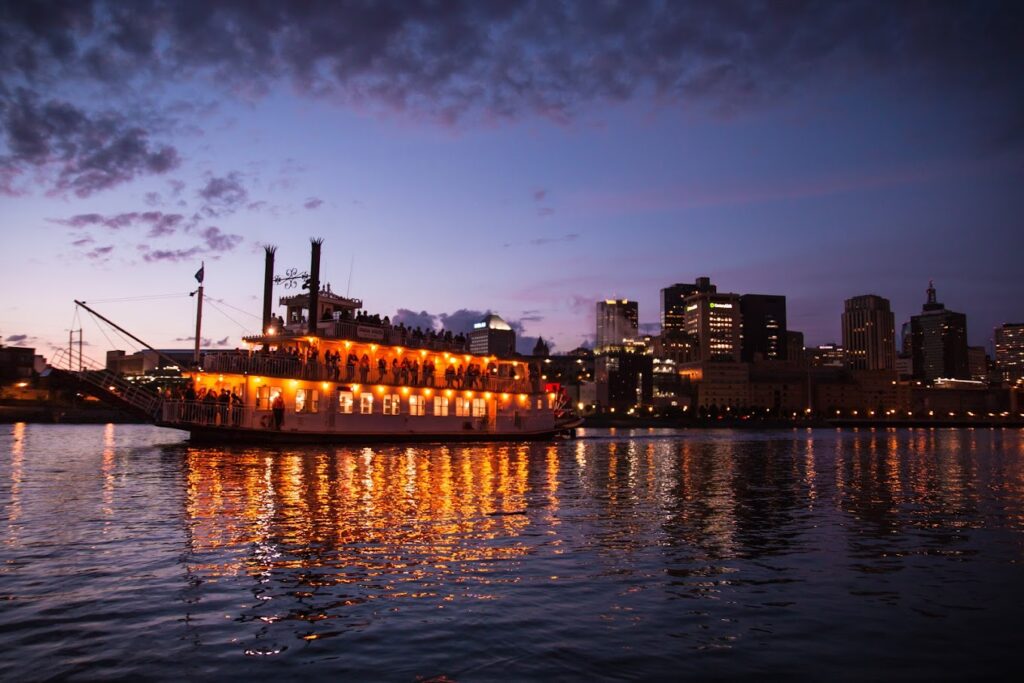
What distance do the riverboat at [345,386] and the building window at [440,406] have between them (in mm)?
72

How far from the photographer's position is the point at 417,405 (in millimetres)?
50562

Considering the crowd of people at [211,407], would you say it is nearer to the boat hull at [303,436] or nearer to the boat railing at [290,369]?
the boat hull at [303,436]

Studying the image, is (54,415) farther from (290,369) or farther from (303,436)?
(290,369)

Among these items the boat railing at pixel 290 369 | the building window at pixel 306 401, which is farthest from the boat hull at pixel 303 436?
the boat railing at pixel 290 369

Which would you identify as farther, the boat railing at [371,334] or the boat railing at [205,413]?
the boat railing at [371,334]

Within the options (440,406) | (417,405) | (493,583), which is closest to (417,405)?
(417,405)

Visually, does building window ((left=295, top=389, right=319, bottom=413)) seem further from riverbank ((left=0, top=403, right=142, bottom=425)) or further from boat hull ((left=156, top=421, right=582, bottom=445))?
riverbank ((left=0, top=403, right=142, bottom=425))

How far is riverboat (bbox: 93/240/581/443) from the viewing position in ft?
136

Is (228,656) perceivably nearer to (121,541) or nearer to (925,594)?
(121,541)

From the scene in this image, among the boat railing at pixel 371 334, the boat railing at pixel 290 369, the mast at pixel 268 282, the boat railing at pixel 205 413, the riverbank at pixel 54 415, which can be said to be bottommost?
the riverbank at pixel 54 415

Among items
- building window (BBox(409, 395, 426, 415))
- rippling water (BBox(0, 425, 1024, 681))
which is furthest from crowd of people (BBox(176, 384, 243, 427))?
rippling water (BBox(0, 425, 1024, 681))

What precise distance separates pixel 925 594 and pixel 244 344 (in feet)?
137

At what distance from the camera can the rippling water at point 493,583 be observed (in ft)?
25.3

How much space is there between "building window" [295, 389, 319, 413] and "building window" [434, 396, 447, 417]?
9.68m
